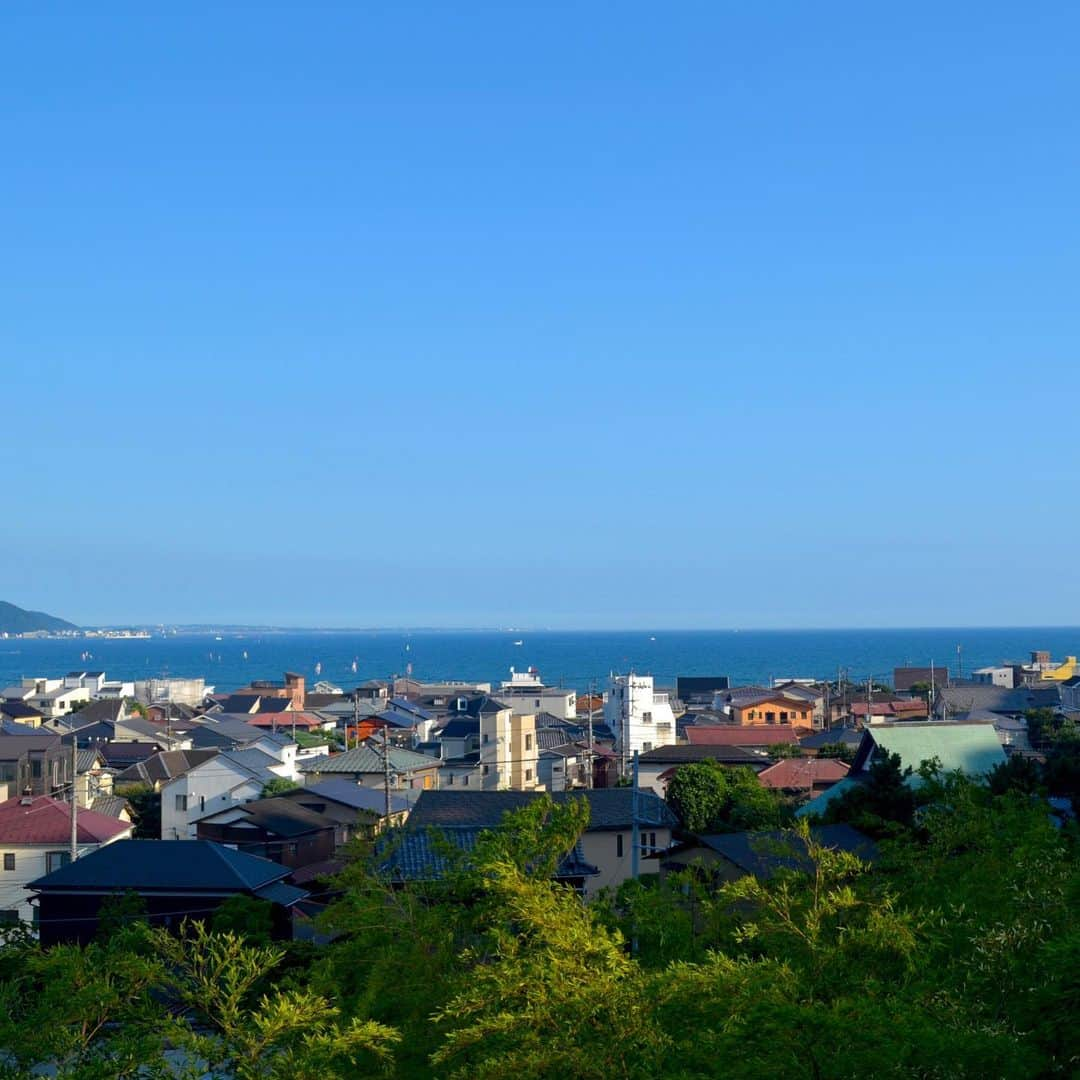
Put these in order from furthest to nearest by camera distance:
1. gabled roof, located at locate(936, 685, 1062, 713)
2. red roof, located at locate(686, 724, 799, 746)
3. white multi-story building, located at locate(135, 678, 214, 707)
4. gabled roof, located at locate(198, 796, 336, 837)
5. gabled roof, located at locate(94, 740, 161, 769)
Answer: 1. white multi-story building, located at locate(135, 678, 214, 707)
2. gabled roof, located at locate(936, 685, 1062, 713)
3. red roof, located at locate(686, 724, 799, 746)
4. gabled roof, located at locate(94, 740, 161, 769)
5. gabled roof, located at locate(198, 796, 336, 837)

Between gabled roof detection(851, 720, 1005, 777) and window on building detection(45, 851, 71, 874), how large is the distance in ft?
68.4

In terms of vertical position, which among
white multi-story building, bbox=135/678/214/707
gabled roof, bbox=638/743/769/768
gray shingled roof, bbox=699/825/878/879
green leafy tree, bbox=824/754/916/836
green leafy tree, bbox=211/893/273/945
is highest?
green leafy tree, bbox=824/754/916/836

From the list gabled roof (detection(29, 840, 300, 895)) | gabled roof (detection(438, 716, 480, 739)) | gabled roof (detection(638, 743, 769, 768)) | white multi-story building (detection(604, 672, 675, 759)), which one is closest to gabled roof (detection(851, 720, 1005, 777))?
gabled roof (detection(638, 743, 769, 768))

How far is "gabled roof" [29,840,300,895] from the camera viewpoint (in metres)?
24.4

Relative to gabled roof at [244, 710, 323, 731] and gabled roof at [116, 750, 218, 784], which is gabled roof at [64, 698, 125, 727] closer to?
gabled roof at [244, 710, 323, 731]

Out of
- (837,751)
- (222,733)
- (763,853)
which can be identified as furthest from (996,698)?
(763,853)

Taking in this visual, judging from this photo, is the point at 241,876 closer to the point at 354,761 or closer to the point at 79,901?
the point at 79,901

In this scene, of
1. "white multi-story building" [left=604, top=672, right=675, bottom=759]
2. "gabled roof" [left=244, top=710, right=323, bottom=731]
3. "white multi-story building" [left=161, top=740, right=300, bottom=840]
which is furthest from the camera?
"gabled roof" [left=244, top=710, right=323, bottom=731]

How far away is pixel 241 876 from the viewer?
24.7 m

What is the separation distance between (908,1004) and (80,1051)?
→ 5.58m

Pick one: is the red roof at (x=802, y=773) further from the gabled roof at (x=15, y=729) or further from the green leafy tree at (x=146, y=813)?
the gabled roof at (x=15, y=729)

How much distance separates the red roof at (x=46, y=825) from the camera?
31094 mm

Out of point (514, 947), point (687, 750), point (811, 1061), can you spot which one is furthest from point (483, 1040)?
point (687, 750)

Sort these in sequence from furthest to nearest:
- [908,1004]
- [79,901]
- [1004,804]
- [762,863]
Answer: [79,901] → [762,863] → [1004,804] → [908,1004]
